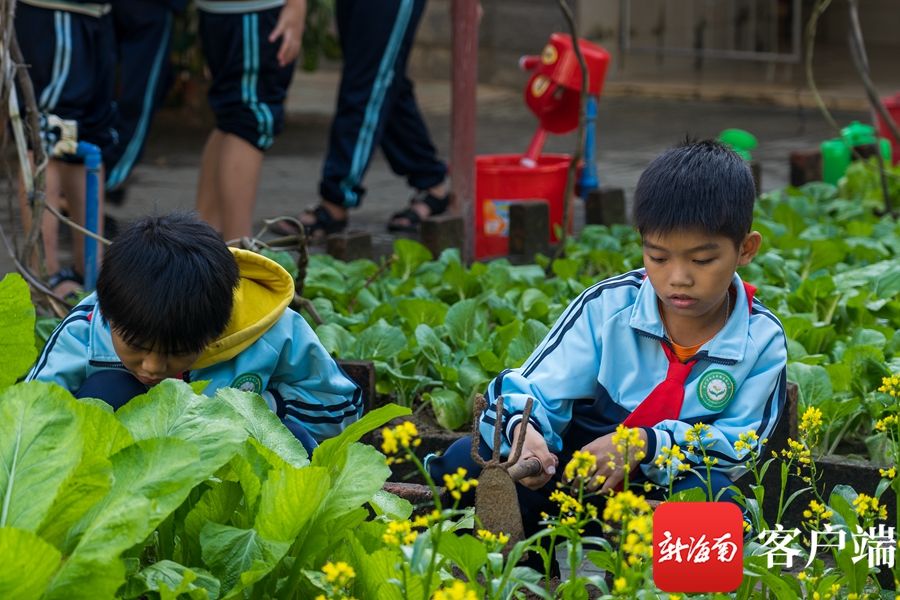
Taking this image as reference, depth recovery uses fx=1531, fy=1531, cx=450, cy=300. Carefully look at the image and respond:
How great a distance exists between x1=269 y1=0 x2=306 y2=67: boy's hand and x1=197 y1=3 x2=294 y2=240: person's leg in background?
32 mm

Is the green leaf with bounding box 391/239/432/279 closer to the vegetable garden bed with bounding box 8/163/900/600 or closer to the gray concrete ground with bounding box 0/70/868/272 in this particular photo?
the gray concrete ground with bounding box 0/70/868/272

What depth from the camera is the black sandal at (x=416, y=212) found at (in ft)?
20.0

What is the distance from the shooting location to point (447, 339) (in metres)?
3.78

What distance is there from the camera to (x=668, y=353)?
2645mm

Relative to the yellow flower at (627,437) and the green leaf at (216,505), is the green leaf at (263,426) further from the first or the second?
the yellow flower at (627,437)

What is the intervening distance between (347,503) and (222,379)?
79 centimetres

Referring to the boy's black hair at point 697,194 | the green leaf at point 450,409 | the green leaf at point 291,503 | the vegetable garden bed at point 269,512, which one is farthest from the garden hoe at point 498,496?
the green leaf at point 450,409

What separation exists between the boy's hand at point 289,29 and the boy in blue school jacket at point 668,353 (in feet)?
8.46

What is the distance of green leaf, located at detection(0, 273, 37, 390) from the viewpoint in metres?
2.48

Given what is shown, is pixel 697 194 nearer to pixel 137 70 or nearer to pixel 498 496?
pixel 498 496

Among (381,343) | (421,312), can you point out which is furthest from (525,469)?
(421,312)

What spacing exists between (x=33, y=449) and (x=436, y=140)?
7768 mm

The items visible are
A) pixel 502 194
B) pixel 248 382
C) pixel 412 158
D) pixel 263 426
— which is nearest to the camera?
pixel 263 426

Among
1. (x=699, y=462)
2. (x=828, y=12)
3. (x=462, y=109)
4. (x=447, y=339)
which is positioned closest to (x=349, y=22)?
(x=462, y=109)
